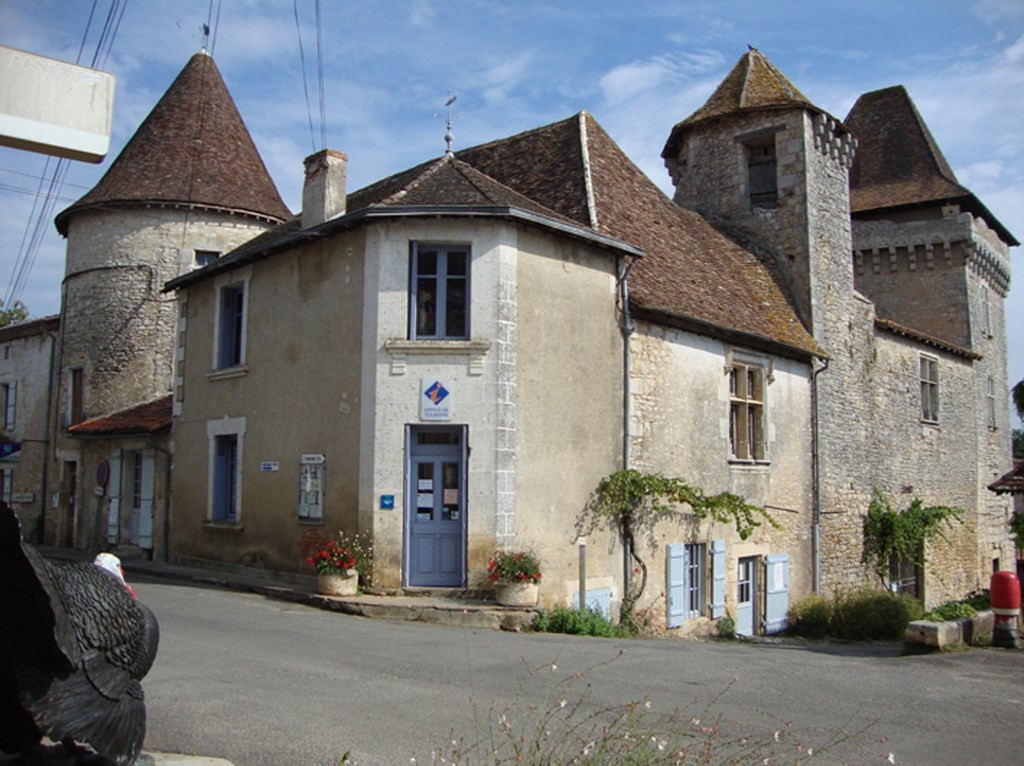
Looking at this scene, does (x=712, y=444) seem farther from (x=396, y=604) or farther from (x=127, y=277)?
(x=127, y=277)

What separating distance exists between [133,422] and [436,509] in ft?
28.2

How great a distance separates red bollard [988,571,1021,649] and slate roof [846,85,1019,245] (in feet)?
55.9

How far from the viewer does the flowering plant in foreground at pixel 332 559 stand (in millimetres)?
11805

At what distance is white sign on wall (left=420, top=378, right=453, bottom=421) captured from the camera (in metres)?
12.1

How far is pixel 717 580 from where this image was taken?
1511 cm

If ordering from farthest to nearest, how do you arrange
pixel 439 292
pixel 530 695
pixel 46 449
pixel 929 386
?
pixel 929 386
pixel 46 449
pixel 439 292
pixel 530 695

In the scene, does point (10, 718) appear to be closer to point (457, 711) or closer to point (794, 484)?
point (457, 711)

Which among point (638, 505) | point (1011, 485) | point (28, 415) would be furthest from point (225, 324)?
point (1011, 485)

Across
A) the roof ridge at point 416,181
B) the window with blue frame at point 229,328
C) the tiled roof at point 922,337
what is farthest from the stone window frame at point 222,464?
the tiled roof at point 922,337

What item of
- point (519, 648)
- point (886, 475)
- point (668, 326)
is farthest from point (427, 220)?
point (886, 475)

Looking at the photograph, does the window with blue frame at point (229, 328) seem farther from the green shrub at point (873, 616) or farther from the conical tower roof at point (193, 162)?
the green shrub at point (873, 616)

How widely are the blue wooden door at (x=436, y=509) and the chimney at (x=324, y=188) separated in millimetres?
4057

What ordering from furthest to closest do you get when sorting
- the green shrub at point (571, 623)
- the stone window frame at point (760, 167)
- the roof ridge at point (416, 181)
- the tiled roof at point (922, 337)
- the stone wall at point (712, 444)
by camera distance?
1. the tiled roof at point (922, 337)
2. the stone window frame at point (760, 167)
3. the stone wall at point (712, 444)
4. the roof ridge at point (416, 181)
5. the green shrub at point (571, 623)

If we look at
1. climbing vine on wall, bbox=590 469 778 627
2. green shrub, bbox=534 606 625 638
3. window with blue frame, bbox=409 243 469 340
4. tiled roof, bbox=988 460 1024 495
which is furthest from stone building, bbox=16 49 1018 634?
tiled roof, bbox=988 460 1024 495
